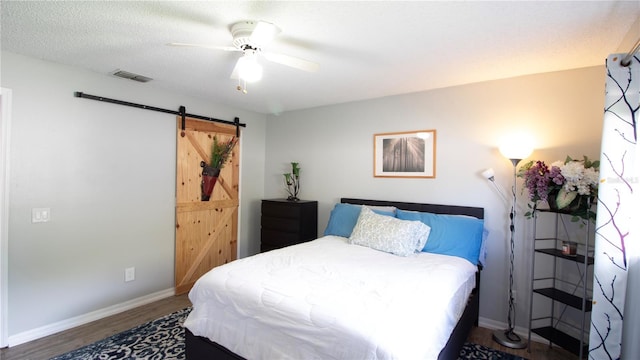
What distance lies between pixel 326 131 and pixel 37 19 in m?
2.93

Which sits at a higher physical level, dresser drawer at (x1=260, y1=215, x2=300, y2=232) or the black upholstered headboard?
the black upholstered headboard

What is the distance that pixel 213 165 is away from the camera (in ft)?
13.3

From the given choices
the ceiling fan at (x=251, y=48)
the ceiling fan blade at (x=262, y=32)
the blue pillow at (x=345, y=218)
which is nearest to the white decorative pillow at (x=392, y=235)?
the blue pillow at (x=345, y=218)

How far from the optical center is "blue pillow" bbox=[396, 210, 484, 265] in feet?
9.06

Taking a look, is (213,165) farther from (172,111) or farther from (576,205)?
(576,205)

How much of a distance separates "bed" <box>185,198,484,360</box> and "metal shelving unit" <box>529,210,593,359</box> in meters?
0.51

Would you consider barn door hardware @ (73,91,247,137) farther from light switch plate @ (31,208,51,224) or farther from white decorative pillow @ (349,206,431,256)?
white decorative pillow @ (349,206,431,256)

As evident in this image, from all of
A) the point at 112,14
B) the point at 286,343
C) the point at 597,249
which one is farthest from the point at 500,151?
the point at 112,14

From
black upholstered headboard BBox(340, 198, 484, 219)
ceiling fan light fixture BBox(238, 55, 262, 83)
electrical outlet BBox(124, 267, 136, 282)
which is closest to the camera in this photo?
ceiling fan light fixture BBox(238, 55, 262, 83)

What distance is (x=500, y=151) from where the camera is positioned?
292 centimetres

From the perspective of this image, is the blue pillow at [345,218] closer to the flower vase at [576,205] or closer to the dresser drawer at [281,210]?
the dresser drawer at [281,210]

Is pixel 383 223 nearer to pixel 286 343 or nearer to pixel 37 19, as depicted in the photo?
pixel 286 343

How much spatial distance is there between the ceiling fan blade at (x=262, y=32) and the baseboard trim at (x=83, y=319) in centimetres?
299

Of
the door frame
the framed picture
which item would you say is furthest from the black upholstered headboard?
the door frame
